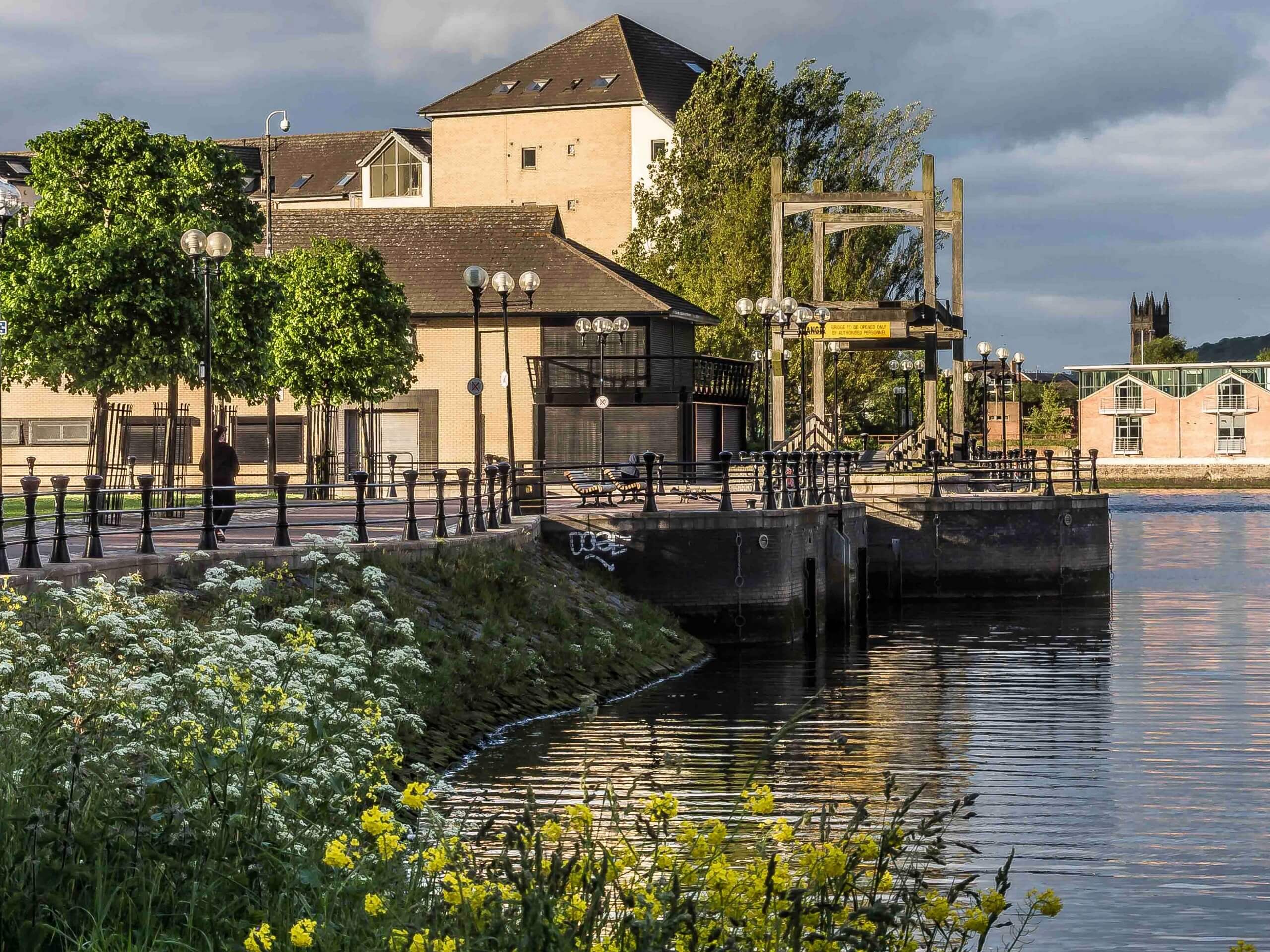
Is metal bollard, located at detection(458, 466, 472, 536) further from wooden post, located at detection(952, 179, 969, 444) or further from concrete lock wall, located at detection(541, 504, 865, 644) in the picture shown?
wooden post, located at detection(952, 179, 969, 444)

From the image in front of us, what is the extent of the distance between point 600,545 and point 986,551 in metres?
12.9

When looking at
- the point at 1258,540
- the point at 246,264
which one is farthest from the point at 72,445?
the point at 1258,540

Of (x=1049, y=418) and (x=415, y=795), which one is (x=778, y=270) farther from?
(x=1049, y=418)

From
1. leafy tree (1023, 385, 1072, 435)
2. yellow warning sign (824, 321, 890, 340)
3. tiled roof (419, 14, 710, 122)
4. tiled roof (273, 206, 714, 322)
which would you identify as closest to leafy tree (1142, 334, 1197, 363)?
leafy tree (1023, 385, 1072, 435)

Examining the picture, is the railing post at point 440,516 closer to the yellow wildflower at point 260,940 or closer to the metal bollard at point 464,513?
the metal bollard at point 464,513

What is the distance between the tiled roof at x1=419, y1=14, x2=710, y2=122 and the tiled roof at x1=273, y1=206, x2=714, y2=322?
24257 mm

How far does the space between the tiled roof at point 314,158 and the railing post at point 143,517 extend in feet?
244

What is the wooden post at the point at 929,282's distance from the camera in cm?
4297

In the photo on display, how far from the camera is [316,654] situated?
39.3ft

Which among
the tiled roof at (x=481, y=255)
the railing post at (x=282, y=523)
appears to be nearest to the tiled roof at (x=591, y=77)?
the tiled roof at (x=481, y=255)

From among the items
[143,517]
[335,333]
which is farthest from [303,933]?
[335,333]

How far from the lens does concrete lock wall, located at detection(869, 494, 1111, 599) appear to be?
126ft

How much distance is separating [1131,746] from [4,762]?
13.4 m

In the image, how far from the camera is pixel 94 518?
17.7 meters
